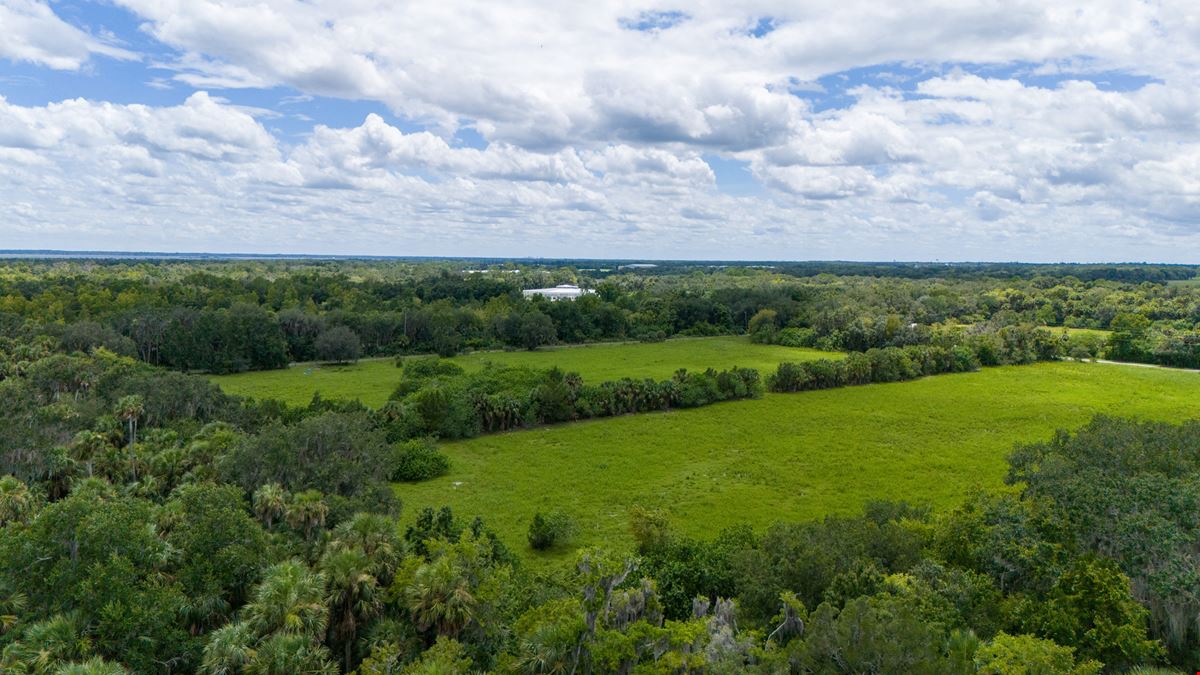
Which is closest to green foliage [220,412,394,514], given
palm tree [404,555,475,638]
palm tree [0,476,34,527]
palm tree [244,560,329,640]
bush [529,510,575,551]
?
palm tree [0,476,34,527]

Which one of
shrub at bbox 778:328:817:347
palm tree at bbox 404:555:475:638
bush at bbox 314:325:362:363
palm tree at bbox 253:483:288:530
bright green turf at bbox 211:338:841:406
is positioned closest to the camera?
palm tree at bbox 404:555:475:638

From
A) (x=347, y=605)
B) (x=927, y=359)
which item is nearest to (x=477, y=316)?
(x=927, y=359)

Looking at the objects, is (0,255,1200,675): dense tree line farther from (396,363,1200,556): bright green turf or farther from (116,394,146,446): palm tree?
(396,363,1200,556): bright green turf

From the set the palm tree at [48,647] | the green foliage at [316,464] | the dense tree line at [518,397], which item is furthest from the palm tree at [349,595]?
the dense tree line at [518,397]

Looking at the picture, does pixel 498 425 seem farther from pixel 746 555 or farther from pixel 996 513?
pixel 996 513

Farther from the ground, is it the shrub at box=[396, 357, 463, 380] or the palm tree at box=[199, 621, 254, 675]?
the palm tree at box=[199, 621, 254, 675]

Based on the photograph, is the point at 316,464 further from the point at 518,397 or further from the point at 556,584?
the point at 518,397
